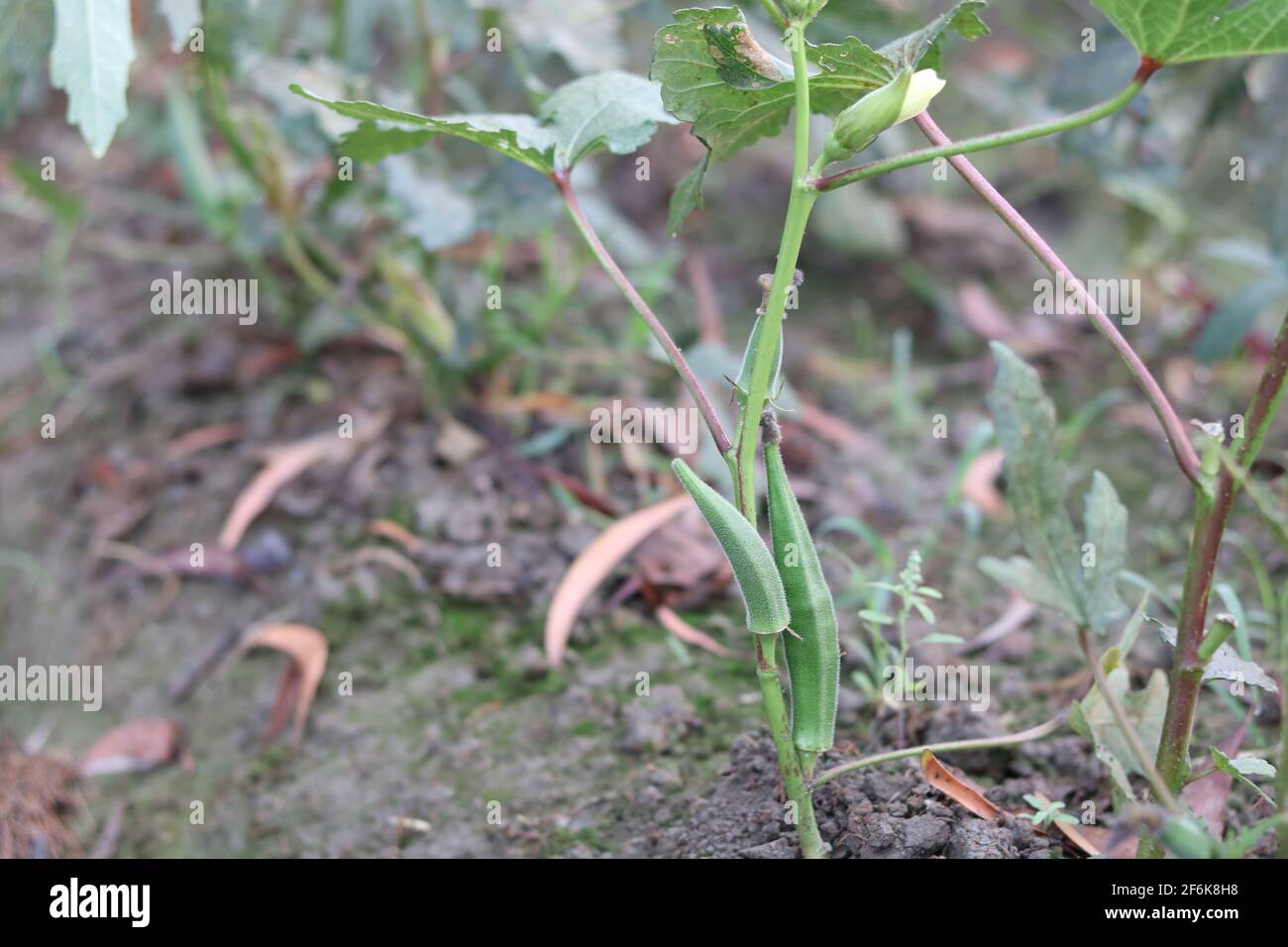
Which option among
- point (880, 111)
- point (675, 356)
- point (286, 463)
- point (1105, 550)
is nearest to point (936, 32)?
point (880, 111)

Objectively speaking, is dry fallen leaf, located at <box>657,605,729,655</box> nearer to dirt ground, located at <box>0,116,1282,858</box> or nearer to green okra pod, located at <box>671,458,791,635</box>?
dirt ground, located at <box>0,116,1282,858</box>

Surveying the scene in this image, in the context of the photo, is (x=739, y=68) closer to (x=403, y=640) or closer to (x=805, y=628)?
(x=805, y=628)

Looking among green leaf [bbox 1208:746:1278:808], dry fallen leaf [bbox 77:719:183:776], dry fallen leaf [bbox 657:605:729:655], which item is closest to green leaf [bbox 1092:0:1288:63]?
green leaf [bbox 1208:746:1278:808]

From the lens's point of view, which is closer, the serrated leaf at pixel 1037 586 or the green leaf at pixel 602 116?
the serrated leaf at pixel 1037 586

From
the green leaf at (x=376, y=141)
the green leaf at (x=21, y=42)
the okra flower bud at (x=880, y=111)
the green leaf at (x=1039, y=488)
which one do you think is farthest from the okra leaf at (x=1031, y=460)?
the green leaf at (x=21, y=42)

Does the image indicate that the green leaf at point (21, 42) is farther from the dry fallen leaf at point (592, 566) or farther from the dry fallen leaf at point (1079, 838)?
the dry fallen leaf at point (1079, 838)

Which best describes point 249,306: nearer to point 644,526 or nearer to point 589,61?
point 589,61
